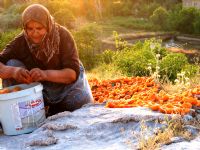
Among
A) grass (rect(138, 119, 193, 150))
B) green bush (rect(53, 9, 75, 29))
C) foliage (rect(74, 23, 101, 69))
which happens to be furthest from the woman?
green bush (rect(53, 9, 75, 29))

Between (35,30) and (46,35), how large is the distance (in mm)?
118

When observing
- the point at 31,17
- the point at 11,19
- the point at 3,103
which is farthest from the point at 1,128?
the point at 11,19

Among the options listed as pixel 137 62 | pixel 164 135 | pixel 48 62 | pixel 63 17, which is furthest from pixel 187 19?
pixel 164 135

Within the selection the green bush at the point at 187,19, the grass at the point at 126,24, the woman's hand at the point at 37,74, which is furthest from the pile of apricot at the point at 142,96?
the grass at the point at 126,24

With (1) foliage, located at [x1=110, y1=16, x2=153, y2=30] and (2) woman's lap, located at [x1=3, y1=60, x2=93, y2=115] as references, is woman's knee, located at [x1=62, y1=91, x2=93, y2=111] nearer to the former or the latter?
(2) woman's lap, located at [x1=3, y1=60, x2=93, y2=115]

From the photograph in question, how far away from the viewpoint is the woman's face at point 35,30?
365cm

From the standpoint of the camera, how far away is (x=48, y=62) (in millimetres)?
3926

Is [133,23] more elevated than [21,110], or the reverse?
[21,110]

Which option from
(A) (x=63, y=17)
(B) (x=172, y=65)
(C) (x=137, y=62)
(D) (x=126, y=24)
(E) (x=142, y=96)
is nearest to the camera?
(E) (x=142, y=96)

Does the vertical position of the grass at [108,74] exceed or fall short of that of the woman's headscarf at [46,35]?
it falls short

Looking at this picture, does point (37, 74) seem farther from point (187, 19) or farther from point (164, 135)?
point (187, 19)

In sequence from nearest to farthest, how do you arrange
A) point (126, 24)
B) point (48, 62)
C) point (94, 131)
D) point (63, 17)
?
point (94, 131) < point (48, 62) < point (63, 17) < point (126, 24)

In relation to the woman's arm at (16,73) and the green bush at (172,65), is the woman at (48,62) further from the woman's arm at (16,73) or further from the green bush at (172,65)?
the green bush at (172,65)

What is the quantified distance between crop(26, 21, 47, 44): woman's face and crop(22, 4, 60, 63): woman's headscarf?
30 mm
